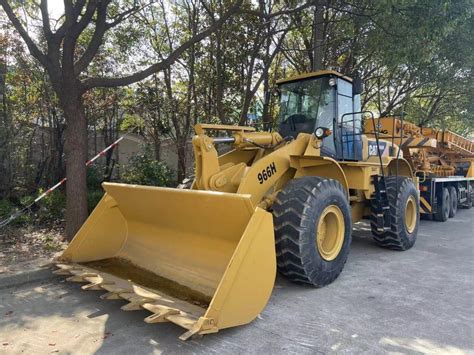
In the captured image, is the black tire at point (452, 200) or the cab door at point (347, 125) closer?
the cab door at point (347, 125)

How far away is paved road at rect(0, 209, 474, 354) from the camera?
134 inches

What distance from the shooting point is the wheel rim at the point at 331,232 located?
16.0 ft

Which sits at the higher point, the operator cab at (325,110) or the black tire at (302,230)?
the operator cab at (325,110)

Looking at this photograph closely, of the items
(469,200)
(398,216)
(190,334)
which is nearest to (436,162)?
(469,200)

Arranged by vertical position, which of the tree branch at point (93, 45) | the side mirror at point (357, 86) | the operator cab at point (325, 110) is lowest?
the operator cab at point (325, 110)

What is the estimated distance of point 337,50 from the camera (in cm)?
1199

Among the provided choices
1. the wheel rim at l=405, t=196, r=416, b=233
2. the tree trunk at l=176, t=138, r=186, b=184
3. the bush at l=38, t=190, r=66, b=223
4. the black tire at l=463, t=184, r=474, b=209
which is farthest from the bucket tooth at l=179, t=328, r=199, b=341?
the black tire at l=463, t=184, r=474, b=209

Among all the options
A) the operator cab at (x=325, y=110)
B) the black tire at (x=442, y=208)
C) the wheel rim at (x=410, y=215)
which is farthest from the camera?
the black tire at (x=442, y=208)

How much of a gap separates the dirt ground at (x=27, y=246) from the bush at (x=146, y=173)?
7.53 ft

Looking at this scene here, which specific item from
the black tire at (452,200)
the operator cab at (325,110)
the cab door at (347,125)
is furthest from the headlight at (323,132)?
the black tire at (452,200)

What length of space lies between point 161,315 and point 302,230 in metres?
1.82

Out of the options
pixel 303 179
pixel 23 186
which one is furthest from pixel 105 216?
pixel 23 186

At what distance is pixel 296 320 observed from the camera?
393 centimetres

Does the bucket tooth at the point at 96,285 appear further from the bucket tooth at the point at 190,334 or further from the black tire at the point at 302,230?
the black tire at the point at 302,230
